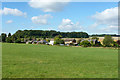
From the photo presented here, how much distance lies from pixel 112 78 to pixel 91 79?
3.87 ft

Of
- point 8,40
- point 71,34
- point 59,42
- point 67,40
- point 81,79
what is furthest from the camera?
point 71,34

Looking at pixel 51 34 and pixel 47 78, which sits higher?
pixel 51 34

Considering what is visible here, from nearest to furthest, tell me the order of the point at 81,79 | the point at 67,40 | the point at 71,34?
the point at 81,79, the point at 67,40, the point at 71,34

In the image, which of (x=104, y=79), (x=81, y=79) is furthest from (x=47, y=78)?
(x=104, y=79)

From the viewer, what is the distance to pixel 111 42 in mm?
56938

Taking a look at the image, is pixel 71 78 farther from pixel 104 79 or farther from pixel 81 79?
pixel 104 79

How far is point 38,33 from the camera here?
122 metres

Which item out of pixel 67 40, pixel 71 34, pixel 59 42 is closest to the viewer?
pixel 59 42

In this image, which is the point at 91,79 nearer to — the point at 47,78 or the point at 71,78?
the point at 71,78

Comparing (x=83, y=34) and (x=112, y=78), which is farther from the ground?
(x=83, y=34)

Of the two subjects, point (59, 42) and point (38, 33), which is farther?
point (38, 33)

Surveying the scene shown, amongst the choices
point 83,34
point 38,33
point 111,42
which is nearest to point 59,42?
point 111,42

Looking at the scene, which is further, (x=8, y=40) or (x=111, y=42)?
(x=8, y=40)

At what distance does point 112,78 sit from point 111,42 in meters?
52.7
